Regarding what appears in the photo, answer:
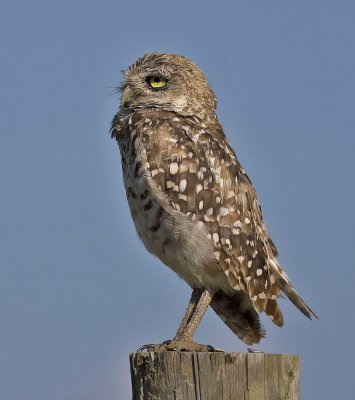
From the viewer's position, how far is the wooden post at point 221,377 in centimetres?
560

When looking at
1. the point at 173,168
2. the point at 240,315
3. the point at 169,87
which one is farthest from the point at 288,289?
the point at 169,87

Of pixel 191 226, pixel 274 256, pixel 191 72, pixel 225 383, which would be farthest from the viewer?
pixel 191 72

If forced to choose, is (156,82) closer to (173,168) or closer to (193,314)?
(173,168)

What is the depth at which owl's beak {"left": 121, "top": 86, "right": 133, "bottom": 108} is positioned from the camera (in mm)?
8953

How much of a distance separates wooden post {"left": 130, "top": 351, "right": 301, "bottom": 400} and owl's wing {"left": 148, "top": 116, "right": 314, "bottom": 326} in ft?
6.30

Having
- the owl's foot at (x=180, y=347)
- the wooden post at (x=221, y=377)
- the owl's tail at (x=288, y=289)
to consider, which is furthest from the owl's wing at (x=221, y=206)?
the wooden post at (x=221, y=377)

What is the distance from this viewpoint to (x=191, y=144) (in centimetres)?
797

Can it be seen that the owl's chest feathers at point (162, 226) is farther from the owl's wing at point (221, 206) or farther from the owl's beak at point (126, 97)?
the owl's beak at point (126, 97)

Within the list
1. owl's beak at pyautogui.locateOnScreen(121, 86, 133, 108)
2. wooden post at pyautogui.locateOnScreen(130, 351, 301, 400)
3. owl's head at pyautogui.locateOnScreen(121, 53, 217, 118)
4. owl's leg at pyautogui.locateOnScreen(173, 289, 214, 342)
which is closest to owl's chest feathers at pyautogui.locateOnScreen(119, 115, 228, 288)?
owl's leg at pyautogui.locateOnScreen(173, 289, 214, 342)

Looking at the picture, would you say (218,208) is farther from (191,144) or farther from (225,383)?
(225,383)

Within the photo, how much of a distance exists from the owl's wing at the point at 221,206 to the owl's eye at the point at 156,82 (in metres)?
0.93

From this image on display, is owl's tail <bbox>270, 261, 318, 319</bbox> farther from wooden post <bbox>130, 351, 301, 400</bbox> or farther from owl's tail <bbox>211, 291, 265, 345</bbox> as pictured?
wooden post <bbox>130, 351, 301, 400</bbox>

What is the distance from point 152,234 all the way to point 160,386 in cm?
232

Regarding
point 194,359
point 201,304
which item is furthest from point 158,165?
point 194,359
